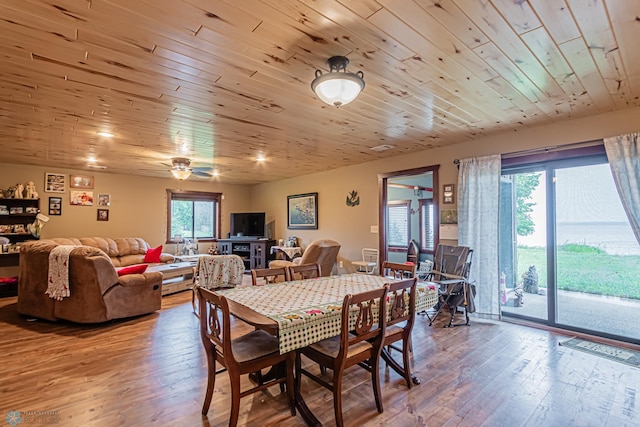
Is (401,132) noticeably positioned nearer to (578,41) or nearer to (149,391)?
(578,41)

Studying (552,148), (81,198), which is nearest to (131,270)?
(81,198)

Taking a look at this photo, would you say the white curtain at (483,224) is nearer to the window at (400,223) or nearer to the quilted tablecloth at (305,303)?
the quilted tablecloth at (305,303)

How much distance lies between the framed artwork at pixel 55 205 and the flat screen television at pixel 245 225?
11.9 ft

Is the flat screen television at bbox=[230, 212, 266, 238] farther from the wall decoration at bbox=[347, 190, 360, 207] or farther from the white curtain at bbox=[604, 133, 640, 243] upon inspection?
the white curtain at bbox=[604, 133, 640, 243]

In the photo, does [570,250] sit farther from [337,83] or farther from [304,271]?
[337,83]

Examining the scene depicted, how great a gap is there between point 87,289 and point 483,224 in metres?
5.19

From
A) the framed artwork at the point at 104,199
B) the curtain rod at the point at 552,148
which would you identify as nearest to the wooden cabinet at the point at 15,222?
the framed artwork at the point at 104,199

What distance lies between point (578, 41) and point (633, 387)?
2693 mm

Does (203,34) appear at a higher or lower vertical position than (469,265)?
higher

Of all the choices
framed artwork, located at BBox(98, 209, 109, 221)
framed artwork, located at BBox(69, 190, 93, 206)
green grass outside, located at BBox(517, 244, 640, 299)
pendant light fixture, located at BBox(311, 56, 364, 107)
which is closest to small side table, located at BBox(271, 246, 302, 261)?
framed artwork, located at BBox(98, 209, 109, 221)

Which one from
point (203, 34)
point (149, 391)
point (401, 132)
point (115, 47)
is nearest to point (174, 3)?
point (203, 34)

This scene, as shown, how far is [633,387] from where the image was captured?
256 centimetres

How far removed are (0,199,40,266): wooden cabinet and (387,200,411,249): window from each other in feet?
25.1

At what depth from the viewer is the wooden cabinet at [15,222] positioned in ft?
19.8
